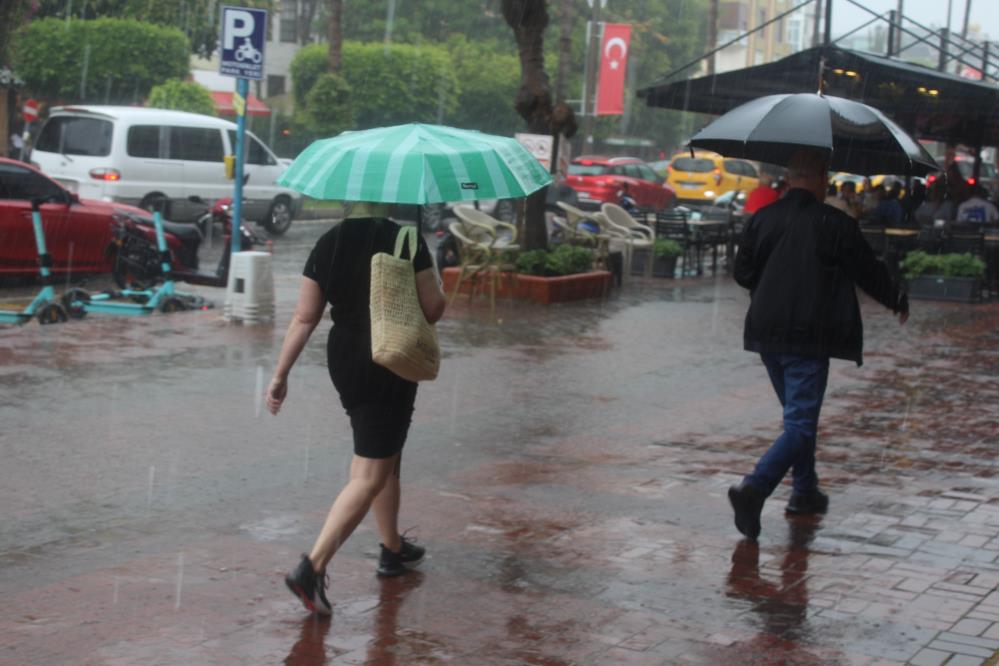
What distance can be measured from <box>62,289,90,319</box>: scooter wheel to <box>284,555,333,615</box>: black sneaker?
8.15m

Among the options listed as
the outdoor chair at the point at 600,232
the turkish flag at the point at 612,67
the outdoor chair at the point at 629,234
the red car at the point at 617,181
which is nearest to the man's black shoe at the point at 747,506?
the outdoor chair at the point at 600,232

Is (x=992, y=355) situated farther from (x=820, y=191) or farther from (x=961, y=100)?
(x=820, y=191)

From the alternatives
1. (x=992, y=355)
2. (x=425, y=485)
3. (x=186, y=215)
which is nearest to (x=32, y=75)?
(x=186, y=215)

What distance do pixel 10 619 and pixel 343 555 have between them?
4.87ft

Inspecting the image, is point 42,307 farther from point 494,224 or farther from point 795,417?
point 795,417

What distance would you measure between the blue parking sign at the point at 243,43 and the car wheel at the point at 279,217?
11.5 m

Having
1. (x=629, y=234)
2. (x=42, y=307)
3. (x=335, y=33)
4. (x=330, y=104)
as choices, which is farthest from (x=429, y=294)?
(x=330, y=104)

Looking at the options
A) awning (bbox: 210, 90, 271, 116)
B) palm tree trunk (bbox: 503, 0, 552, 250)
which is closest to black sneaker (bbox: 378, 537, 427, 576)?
palm tree trunk (bbox: 503, 0, 552, 250)

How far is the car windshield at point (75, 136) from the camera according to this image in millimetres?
22109

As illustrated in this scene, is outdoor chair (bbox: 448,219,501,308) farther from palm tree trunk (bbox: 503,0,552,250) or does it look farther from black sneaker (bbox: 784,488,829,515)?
black sneaker (bbox: 784,488,829,515)

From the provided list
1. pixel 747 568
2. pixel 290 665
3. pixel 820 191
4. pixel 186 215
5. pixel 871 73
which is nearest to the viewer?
pixel 290 665

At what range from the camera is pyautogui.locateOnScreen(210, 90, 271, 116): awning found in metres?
45.8

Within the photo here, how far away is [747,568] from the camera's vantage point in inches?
238

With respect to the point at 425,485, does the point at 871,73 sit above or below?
above
